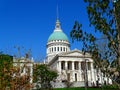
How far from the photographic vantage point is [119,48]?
31.3 ft

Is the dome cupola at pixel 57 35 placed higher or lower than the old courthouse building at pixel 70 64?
higher

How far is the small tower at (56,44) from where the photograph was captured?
12169 centimetres

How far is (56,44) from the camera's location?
399 ft

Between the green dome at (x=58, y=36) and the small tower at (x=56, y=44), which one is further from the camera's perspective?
the green dome at (x=58, y=36)

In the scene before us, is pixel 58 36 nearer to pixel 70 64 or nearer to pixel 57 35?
pixel 57 35

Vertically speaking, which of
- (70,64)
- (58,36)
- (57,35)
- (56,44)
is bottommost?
(70,64)

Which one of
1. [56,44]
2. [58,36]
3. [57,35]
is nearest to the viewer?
[56,44]

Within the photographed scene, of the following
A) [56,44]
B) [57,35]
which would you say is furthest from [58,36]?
[56,44]

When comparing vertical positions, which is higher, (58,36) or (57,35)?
(57,35)

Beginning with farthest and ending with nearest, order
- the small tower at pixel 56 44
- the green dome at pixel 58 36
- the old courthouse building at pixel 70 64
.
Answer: the green dome at pixel 58 36, the small tower at pixel 56 44, the old courthouse building at pixel 70 64

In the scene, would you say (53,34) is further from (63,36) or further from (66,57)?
(66,57)

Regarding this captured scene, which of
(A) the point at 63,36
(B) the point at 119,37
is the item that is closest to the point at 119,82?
(B) the point at 119,37

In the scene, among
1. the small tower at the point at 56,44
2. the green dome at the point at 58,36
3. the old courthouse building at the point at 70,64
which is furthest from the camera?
the green dome at the point at 58,36

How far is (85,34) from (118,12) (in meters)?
1.23
